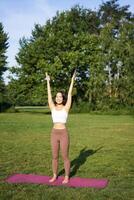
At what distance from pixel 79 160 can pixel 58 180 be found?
12.3ft

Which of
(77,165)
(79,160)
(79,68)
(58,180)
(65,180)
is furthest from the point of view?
(79,68)

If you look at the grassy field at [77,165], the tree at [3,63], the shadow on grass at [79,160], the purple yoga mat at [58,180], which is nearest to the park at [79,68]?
the tree at [3,63]

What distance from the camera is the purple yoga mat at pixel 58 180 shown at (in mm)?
9788

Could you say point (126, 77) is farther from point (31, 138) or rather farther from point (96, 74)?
point (31, 138)

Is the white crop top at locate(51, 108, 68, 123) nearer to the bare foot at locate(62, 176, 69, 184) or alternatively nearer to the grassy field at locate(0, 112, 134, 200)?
the bare foot at locate(62, 176, 69, 184)

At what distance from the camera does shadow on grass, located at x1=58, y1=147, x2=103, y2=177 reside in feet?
38.7

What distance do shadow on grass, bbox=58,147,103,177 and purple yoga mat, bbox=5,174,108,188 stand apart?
77cm

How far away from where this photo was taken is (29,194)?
8750 millimetres

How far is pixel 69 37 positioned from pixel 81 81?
6.58m

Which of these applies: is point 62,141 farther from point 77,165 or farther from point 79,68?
point 79,68

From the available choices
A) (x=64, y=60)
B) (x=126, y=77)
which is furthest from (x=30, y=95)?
(x=126, y=77)

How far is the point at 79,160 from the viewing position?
1395 centimetres

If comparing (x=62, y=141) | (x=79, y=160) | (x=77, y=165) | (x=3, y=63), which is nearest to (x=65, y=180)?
(x=62, y=141)

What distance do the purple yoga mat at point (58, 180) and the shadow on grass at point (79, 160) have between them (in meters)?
0.77
